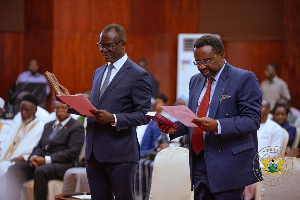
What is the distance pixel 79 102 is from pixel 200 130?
83 centimetres

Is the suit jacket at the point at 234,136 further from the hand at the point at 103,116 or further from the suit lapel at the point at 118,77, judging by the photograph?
the suit lapel at the point at 118,77

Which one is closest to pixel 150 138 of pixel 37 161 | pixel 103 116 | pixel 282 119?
pixel 37 161

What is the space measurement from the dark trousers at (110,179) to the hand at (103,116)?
1.05ft

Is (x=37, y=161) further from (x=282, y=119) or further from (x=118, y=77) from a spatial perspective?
(x=282, y=119)

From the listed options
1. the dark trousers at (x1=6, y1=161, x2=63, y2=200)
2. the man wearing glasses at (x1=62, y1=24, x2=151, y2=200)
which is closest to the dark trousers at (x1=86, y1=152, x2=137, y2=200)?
the man wearing glasses at (x1=62, y1=24, x2=151, y2=200)

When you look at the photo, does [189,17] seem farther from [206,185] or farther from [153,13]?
[206,185]

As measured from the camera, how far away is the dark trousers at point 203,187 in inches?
134

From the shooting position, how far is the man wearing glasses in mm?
4039

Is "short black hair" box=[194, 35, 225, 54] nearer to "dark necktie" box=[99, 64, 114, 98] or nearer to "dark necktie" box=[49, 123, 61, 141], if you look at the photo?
"dark necktie" box=[99, 64, 114, 98]

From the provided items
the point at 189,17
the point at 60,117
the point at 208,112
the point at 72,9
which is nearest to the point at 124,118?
the point at 208,112

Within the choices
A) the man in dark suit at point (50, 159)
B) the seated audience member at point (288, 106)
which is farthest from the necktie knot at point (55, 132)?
the seated audience member at point (288, 106)

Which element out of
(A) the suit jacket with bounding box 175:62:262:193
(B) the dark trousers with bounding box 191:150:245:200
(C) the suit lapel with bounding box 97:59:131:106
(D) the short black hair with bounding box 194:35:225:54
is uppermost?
(D) the short black hair with bounding box 194:35:225:54

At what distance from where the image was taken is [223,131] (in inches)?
130

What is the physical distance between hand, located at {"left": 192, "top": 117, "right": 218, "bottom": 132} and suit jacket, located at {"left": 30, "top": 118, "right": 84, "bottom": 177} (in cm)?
362
